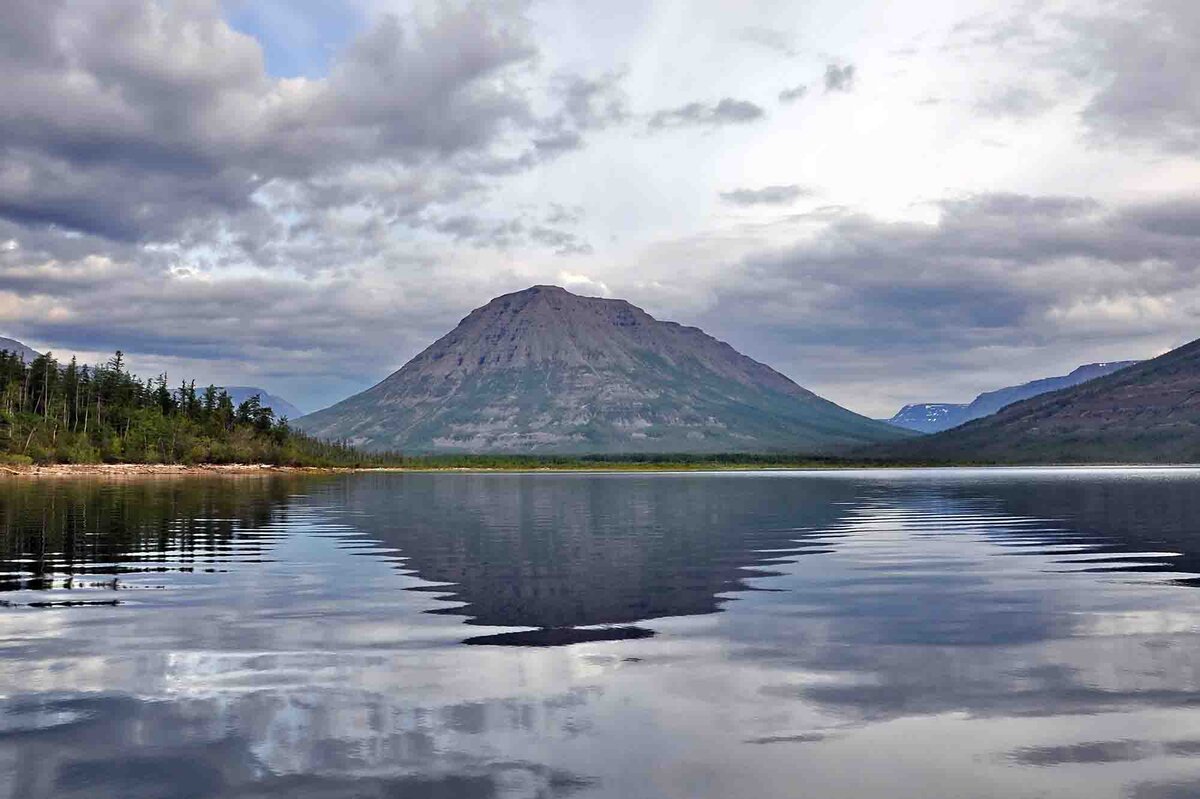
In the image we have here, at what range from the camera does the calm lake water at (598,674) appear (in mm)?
15805

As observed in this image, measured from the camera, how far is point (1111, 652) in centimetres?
2533

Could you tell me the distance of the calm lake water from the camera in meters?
15.8

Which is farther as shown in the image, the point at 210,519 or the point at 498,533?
the point at 210,519

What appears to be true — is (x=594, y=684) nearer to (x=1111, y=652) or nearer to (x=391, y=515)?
(x=1111, y=652)

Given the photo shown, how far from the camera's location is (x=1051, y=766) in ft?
52.8

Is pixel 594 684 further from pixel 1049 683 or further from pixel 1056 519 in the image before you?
pixel 1056 519

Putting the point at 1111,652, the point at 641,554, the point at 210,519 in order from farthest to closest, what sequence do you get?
1. the point at 210,519
2. the point at 641,554
3. the point at 1111,652

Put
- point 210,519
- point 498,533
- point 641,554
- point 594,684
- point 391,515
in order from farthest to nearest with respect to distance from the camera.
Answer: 1. point 391,515
2. point 210,519
3. point 498,533
4. point 641,554
5. point 594,684

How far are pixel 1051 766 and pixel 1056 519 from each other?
69479 mm

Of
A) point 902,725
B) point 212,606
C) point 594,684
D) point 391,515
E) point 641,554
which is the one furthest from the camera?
point 391,515

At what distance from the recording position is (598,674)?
22312mm

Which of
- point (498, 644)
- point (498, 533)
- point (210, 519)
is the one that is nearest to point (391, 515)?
point (210, 519)

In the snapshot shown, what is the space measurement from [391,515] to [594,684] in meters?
68.6

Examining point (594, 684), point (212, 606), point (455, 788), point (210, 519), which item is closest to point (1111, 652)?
point (594, 684)
